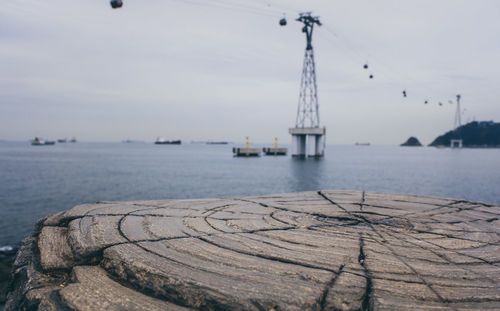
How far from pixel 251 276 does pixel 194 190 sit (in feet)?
89.5

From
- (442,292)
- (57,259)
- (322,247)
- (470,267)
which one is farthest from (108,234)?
(470,267)

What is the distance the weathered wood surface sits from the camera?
1.53 metres

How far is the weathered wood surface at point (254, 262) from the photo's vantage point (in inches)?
60.1

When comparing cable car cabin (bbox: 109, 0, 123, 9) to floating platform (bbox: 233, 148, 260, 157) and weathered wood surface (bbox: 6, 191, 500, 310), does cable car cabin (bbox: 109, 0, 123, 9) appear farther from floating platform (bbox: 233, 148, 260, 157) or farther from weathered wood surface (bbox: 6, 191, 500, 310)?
floating platform (bbox: 233, 148, 260, 157)

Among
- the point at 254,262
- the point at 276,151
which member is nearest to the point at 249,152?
the point at 276,151

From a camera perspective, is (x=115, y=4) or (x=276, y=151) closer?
(x=115, y=4)

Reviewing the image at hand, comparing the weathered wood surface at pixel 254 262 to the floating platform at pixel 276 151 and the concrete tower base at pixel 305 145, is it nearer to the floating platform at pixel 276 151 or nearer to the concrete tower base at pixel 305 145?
the concrete tower base at pixel 305 145

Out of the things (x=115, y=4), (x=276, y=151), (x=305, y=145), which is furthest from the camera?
(x=276, y=151)

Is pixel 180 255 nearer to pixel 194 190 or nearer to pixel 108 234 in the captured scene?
pixel 108 234

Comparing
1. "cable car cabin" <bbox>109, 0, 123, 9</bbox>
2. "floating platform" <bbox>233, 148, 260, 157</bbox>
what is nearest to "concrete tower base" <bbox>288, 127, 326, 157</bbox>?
"floating platform" <bbox>233, 148, 260, 157</bbox>

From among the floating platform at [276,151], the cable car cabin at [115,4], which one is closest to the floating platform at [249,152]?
the floating platform at [276,151]

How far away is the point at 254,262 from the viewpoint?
1899 mm

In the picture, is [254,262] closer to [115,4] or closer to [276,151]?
[115,4]

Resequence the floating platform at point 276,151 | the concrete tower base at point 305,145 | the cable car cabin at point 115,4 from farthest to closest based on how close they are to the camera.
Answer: the floating platform at point 276,151, the concrete tower base at point 305,145, the cable car cabin at point 115,4
